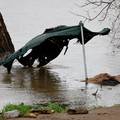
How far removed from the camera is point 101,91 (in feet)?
61.4

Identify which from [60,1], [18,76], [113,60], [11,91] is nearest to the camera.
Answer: [11,91]

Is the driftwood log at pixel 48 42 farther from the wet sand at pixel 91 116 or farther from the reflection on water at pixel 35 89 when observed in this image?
the wet sand at pixel 91 116

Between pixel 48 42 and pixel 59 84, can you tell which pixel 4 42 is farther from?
pixel 59 84

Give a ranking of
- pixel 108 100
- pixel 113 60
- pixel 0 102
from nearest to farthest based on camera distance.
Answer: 1. pixel 0 102
2. pixel 108 100
3. pixel 113 60

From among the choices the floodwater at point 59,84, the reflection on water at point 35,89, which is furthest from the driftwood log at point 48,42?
the reflection on water at point 35,89

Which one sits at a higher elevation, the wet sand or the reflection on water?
the reflection on water

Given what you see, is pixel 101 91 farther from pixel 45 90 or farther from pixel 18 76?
pixel 18 76

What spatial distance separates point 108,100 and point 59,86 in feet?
11.2

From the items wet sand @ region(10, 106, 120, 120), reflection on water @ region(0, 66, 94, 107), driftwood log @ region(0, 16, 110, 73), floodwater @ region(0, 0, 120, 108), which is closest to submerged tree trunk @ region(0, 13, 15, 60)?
floodwater @ region(0, 0, 120, 108)

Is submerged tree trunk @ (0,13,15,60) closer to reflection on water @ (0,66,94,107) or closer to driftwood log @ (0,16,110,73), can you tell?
driftwood log @ (0,16,110,73)

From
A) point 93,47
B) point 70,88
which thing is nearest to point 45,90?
point 70,88

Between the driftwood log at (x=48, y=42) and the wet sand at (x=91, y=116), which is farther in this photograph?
the driftwood log at (x=48, y=42)

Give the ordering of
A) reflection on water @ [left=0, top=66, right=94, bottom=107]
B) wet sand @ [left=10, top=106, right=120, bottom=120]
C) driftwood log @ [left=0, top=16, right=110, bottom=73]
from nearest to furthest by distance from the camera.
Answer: wet sand @ [left=10, top=106, right=120, bottom=120] → reflection on water @ [left=0, top=66, right=94, bottom=107] → driftwood log @ [left=0, top=16, right=110, bottom=73]

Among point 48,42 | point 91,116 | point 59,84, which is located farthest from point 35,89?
point 91,116
